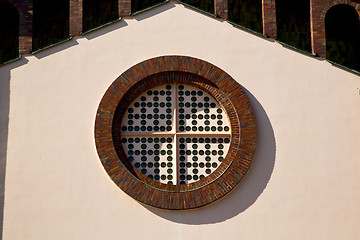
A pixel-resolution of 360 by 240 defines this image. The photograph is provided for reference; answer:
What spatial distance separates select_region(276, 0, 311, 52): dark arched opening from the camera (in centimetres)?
1528

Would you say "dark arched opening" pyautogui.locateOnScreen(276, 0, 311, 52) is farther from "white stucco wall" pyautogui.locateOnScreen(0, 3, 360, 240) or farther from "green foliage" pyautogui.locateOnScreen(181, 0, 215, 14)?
"green foliage" pyautogui.locateOnScreen(181, 0, 215, 14)

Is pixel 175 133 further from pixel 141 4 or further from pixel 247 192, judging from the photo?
pixel 141 4

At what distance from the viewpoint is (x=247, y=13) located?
15.6 metres

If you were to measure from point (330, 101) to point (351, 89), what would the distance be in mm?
559

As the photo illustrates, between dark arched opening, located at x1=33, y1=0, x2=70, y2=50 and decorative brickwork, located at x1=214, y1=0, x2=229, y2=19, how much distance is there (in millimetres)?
3774

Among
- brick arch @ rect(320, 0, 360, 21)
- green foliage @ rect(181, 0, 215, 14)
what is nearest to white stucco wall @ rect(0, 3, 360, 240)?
brick arch @ rect(320, 0, 360, 21)

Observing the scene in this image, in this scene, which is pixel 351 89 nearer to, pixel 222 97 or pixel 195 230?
pixel 222 97

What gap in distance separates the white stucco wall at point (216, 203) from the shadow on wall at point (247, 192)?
2 cm

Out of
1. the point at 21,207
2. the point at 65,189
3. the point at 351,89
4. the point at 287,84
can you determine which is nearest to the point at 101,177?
the point at 65,189

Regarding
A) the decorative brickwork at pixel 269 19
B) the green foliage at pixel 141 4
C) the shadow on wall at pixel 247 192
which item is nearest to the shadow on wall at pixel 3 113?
the shadow on wall at pixel 247 192

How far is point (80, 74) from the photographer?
13.8 m

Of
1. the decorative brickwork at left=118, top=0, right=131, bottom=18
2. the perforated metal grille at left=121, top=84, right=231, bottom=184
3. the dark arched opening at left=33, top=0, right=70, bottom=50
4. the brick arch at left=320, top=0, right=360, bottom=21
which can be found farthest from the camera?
the dark arched opening at left=33, top=0, right=70, bottom=50

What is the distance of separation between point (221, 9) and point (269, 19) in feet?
3.66

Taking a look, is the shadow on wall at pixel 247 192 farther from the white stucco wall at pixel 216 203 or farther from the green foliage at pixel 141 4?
the green foliage at pixel 141 4
